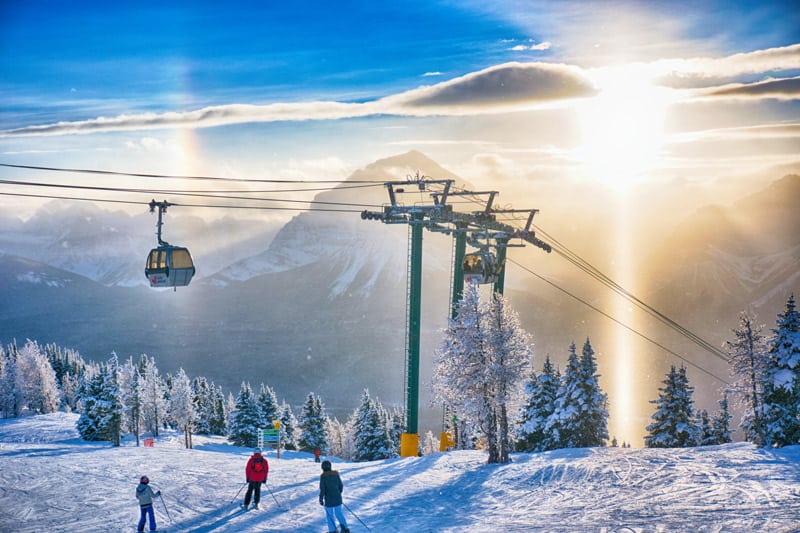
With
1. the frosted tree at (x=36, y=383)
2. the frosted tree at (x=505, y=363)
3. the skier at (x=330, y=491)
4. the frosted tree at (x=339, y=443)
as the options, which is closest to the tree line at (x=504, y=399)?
the frosted tree at (x=505, y=363)

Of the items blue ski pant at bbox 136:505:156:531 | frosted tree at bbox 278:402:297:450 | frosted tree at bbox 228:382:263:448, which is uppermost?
blue ski pant at bbox 136:505:156:531

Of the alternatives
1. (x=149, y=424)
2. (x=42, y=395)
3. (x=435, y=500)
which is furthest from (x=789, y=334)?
(x=42, y=395)

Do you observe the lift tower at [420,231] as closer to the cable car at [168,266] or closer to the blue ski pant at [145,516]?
the cable car at [168,266]

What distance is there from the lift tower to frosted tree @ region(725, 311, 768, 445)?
14099mm

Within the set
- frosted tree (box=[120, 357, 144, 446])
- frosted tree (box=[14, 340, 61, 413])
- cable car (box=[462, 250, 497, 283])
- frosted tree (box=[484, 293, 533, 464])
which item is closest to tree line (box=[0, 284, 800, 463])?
frosted tree (box=[484, 293, 533, 464])

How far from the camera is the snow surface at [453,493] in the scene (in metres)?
19.2

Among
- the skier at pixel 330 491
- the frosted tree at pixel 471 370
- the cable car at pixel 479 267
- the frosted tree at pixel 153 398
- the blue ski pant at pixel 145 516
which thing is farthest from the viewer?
the frosted tree at pixel 153 398

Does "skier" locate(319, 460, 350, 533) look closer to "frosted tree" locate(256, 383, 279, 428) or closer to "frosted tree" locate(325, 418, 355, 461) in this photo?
"frosted tree" locate(256, 383, 279, 428)

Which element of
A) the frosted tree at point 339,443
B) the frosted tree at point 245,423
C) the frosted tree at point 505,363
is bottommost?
the frosted tree at point 339,443

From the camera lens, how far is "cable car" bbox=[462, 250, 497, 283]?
133 feet

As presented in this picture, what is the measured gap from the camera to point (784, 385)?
3562 centimetres

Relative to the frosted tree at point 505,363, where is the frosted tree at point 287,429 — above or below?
below

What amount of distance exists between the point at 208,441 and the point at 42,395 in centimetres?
3633

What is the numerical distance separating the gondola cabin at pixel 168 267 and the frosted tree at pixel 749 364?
28938 mm
